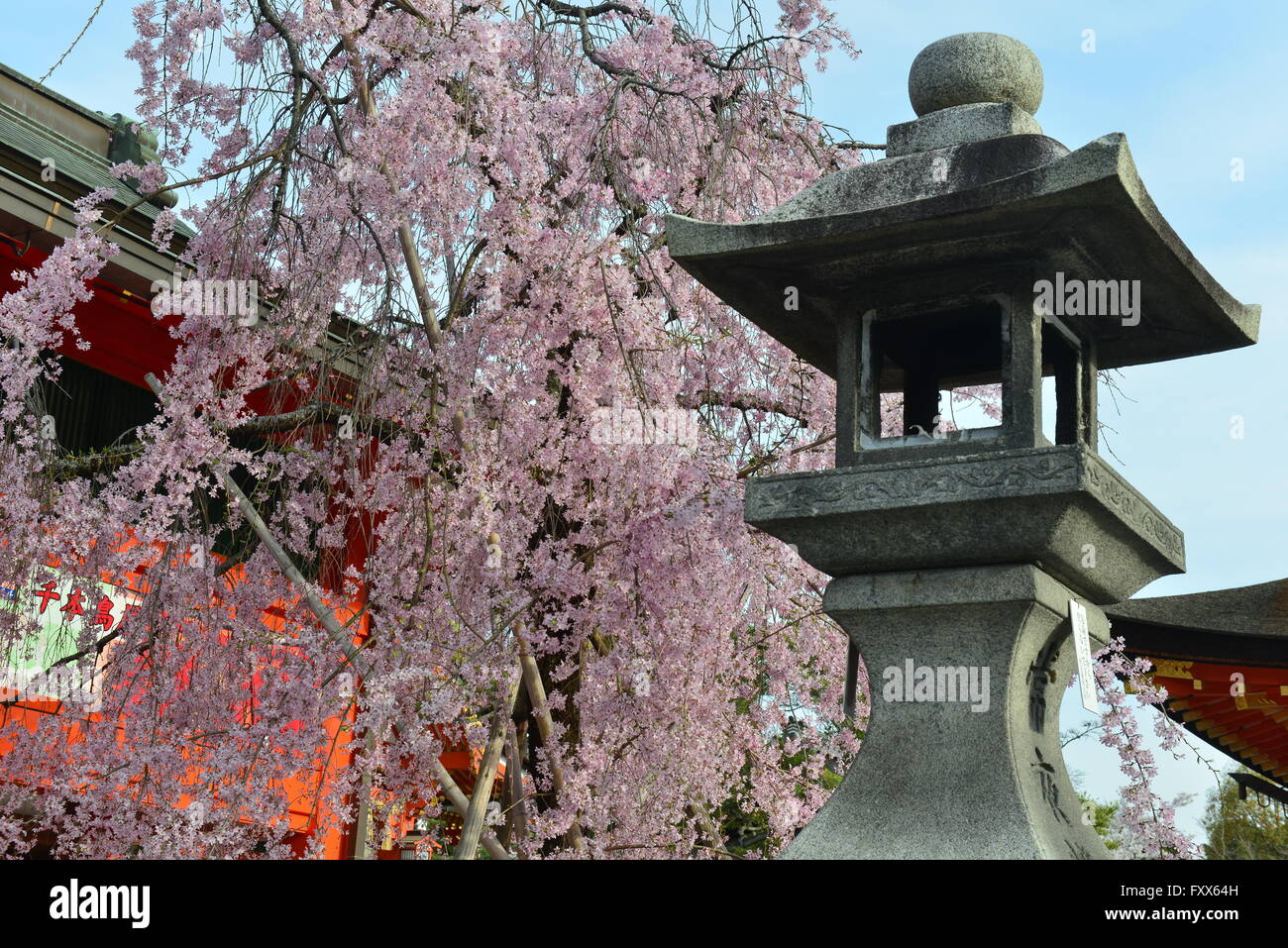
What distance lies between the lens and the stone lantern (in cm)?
417

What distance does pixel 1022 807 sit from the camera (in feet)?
13.4

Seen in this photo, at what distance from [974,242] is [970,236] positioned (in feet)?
0.15

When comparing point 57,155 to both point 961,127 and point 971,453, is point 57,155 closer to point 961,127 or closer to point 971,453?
point 961,127

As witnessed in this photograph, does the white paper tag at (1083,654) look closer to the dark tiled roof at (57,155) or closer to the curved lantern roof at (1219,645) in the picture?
the curved lantern roof at (1219,645)

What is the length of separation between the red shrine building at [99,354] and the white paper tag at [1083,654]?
132 inches

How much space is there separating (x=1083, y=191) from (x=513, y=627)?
3310 mm

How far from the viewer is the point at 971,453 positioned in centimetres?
445

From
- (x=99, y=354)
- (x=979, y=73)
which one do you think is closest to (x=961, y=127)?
(x=979, y=73)

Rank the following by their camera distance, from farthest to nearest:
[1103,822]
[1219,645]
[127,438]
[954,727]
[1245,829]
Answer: [1245,829] < [1103,822] < [127,438] < [1219,645] < [954,727]

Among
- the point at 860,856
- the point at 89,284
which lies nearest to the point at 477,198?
the point at 860,856

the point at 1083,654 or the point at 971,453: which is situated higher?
the point at 971,453

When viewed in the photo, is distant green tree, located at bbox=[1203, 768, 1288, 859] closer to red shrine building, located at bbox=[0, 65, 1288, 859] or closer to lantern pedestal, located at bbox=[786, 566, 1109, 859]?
red shrine building, located at bbox=[0, 65, 1288, 859]
